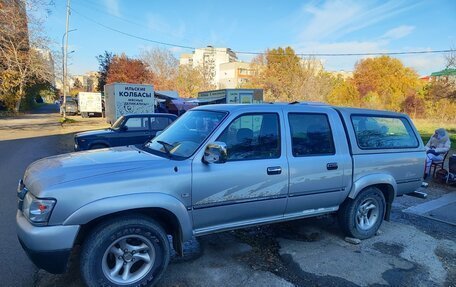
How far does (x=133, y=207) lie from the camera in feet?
9.81

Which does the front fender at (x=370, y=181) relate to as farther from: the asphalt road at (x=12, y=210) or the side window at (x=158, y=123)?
the side window at (x=158, y=123)

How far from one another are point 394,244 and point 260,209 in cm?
220

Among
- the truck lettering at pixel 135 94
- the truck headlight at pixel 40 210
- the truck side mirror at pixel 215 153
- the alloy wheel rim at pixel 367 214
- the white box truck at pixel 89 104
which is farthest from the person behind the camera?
the white box truck at pixel 89 104

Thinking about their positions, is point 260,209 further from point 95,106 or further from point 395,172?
point 95,106

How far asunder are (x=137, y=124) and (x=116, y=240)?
25.7ft

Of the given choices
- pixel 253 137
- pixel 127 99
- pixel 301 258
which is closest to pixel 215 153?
pixel 253 137

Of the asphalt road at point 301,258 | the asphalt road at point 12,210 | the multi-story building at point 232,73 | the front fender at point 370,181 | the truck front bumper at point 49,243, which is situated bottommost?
the asphalt road at point 301,258

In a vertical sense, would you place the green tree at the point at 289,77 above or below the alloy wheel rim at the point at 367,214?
above

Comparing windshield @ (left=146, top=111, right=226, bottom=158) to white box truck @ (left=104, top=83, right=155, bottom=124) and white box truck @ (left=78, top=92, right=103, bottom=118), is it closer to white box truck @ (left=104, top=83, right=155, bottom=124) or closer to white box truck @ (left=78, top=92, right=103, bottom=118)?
white box truck @ (left=104, top=83, right=155, bottom=124)

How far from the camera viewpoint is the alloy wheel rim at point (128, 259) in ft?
10.1

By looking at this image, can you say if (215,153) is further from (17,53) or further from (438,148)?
(17,53)

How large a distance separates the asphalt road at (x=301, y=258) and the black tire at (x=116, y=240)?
29 cm

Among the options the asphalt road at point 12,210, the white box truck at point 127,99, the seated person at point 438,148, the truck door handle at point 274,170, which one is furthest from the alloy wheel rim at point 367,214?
the white box truck at point 127,99

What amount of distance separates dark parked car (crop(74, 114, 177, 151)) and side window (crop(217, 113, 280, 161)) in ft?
23.0
